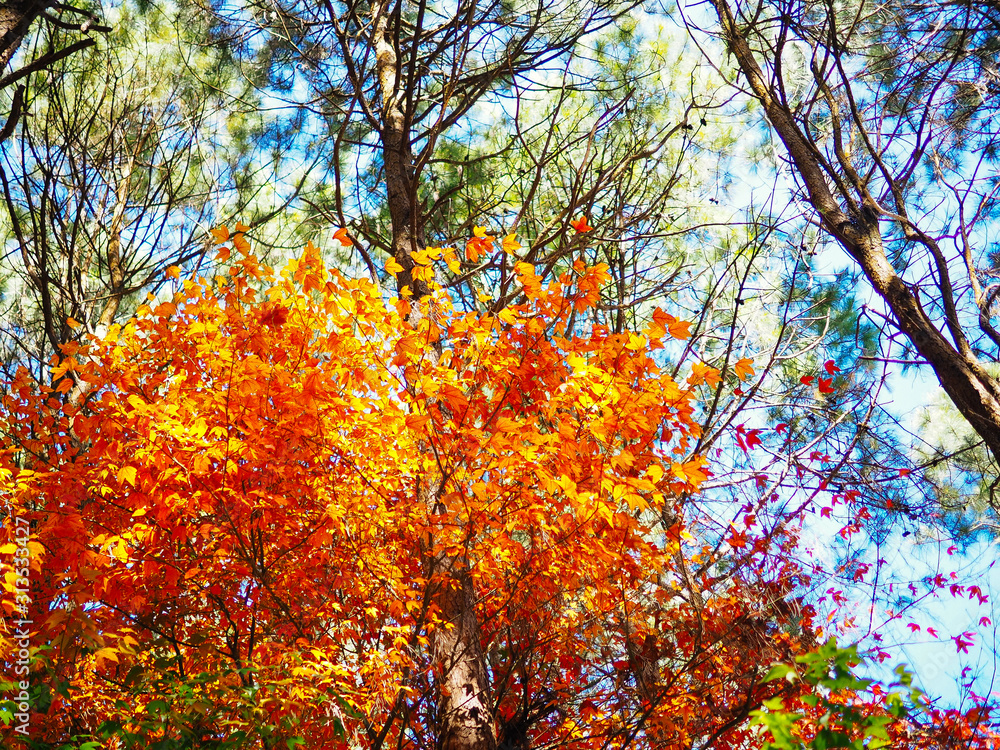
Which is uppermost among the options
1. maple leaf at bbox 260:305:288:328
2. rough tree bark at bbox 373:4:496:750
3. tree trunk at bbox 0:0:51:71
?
tree trunk at bbox 0:0:51:71

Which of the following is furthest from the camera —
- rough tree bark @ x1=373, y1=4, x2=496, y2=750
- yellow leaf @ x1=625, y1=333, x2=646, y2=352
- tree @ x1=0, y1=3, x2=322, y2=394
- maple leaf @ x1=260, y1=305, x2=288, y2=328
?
tree @ x1=0, y1=3, x2=322, y2=394

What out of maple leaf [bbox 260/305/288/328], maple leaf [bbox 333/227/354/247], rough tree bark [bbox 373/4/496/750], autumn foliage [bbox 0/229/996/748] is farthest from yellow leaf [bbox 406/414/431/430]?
maple leaf [bbox 333/227/354/247]

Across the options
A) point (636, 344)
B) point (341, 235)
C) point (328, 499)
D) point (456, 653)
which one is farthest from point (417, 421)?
point (456, 653)

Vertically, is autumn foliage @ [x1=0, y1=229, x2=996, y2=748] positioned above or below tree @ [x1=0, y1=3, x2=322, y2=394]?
below

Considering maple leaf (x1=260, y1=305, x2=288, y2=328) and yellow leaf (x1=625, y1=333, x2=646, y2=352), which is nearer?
yellow leaf (x1=625, y1=333, x2=646, y2=352)

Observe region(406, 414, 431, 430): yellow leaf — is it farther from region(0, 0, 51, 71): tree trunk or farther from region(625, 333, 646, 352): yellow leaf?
region(0, 0, 51, 71): tree trunk

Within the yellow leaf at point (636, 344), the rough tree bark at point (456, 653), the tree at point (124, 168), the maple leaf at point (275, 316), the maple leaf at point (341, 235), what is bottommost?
the rough tree bark at point (456, 653)

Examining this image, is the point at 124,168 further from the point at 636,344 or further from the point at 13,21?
the point at 636,344

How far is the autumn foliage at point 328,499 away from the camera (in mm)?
3395

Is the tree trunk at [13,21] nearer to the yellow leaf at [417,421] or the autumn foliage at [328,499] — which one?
the autumn foliage at [328,499]

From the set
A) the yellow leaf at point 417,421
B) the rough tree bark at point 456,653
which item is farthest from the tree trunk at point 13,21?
the yellow leaf at point 417,421

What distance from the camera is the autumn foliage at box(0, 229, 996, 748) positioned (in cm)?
339

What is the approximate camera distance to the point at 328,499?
379 cm

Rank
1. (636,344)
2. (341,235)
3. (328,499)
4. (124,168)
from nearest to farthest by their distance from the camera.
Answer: (636,344) < (328,499) < (341,235) < (124,168)
